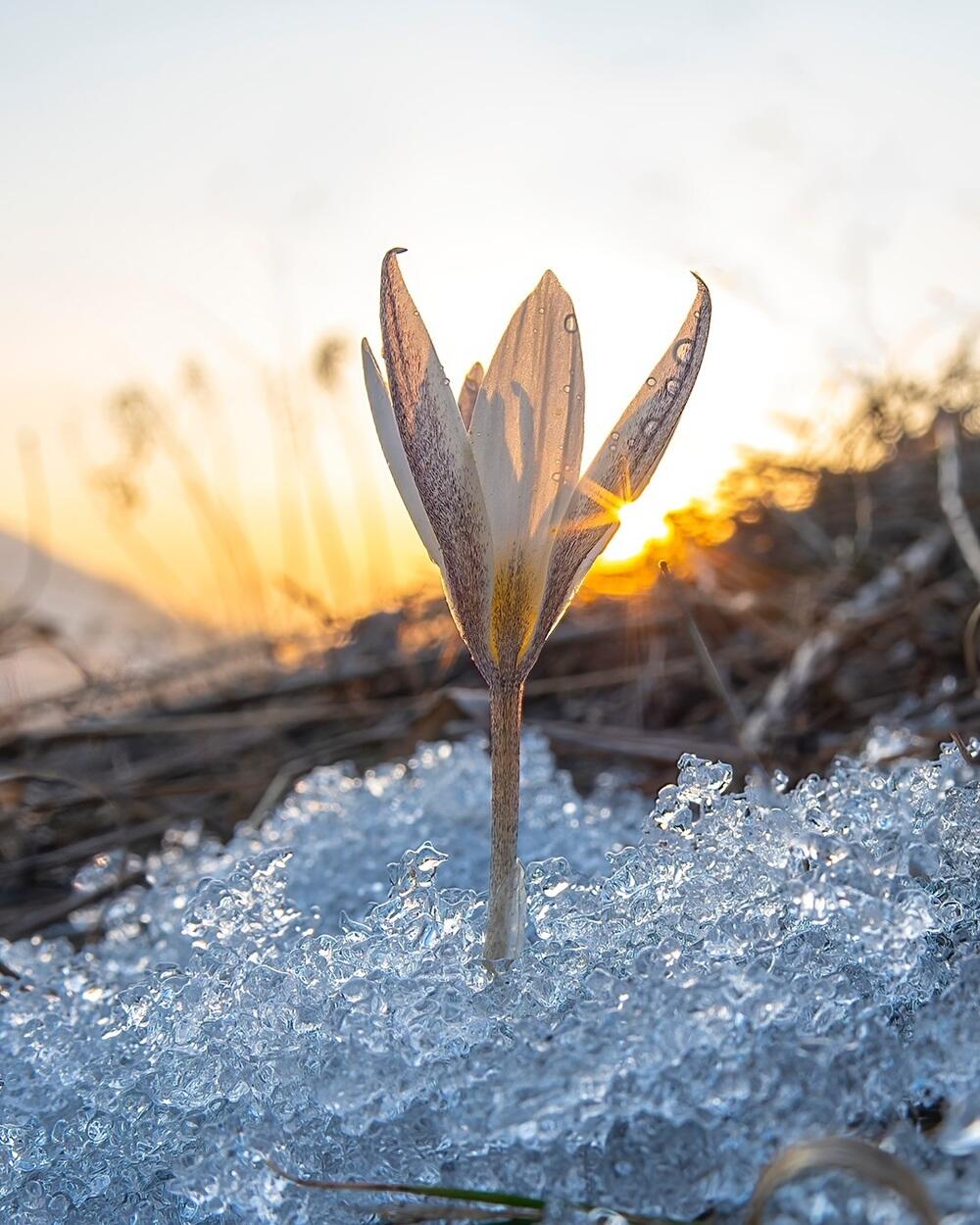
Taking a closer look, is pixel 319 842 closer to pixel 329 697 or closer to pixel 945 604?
pixel 329 697

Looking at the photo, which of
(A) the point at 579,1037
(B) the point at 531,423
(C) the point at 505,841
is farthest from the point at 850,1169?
(B) the point at 531,423

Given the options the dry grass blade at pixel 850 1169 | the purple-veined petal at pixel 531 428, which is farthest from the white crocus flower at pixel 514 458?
the dry grass blade at pixel 850 1169

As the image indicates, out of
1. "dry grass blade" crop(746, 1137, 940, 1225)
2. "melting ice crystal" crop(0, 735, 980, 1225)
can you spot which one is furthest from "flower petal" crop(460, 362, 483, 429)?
"dry grass blade" crop(746, 1137, 940, 1225)

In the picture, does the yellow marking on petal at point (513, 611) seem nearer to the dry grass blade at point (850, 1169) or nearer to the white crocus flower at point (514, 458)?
the white crocus flower at point (514, 458)

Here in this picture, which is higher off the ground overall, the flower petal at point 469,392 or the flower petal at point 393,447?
the flower petal at point 469,392

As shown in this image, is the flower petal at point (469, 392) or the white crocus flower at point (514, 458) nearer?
the white crocus flower at point (514, 458)

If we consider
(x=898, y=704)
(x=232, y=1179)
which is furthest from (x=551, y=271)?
(x=898, y=704)

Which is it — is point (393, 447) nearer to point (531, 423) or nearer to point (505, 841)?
point (531, 423)

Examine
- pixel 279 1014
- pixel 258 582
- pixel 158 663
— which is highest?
pixel 258 582
